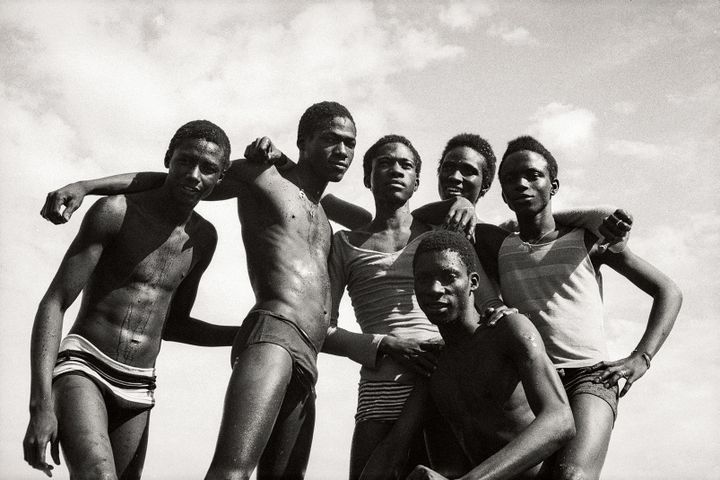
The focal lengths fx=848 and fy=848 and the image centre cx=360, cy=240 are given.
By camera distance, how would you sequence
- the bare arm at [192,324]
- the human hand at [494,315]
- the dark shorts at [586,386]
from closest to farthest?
1. the human hand at [494,315]
2. the dark shorts at [586,386]
3. the bare arm at [192,324]

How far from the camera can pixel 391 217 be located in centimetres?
650

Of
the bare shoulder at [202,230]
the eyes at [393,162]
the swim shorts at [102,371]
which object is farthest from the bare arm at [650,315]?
the swim shorts at [102,371]

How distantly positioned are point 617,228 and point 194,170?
118 inches

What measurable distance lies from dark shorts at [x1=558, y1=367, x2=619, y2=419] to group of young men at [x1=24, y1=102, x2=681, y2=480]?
0.04 feet

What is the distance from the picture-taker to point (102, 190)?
5.82 m

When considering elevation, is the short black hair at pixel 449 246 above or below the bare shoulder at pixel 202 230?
below

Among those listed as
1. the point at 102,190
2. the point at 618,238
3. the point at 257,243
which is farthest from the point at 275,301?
the point at 618,238

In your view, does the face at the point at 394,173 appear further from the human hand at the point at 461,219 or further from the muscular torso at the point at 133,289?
the muscular torso at the point at 133,289

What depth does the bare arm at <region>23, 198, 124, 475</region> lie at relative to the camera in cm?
502

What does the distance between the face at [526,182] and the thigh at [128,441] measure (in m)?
3.15

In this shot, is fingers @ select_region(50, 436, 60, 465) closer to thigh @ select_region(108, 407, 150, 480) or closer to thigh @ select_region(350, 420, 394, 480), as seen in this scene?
thigh @ select_region(108, 407, 150, 480)

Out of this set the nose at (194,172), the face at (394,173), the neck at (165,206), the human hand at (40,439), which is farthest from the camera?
the face at (394,173)

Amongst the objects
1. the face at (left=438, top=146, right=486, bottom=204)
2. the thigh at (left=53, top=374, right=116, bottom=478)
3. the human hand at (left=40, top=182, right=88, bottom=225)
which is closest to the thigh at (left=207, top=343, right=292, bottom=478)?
the thigh at (left=53, top=374, right=116, bottom=478)

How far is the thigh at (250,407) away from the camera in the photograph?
16.5 feet
